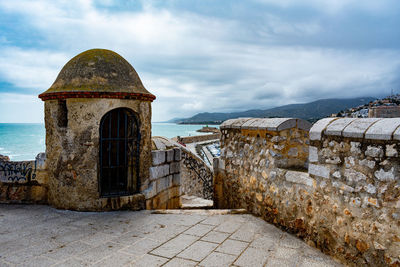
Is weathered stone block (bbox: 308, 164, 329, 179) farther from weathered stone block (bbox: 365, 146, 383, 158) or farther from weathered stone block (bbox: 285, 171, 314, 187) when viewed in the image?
weathered stone block (bbox: 365, 146, 383, 158)

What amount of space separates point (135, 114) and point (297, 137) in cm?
312

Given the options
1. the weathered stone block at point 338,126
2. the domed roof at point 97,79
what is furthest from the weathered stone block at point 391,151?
the domed roof at point 97,79

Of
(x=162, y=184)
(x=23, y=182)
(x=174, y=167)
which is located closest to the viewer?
(x=23, y=182)

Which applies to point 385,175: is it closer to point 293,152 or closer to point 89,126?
point 293,152

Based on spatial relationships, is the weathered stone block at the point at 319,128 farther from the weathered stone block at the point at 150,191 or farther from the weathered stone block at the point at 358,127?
the weathered stone block at the point at 150,191

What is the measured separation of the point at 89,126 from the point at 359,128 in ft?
14.3

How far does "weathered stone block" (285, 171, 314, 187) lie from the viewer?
13.0ft

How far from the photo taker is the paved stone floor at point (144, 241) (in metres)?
3.41

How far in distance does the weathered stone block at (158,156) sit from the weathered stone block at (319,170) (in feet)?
11.3

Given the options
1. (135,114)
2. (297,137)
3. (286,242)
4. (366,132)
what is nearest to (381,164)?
(366,132)

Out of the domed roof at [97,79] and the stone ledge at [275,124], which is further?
the domed roof at [97,79]

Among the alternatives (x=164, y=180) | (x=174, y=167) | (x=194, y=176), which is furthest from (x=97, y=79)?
(x=194, y=176)

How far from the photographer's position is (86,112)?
5230 millimetres

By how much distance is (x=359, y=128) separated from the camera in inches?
125
